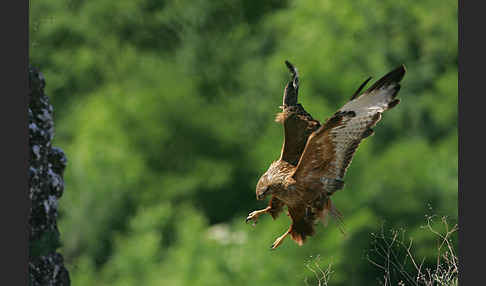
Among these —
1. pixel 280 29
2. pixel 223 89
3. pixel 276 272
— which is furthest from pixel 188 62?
pixel 276 272

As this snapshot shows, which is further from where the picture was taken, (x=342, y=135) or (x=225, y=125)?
(x=225, y=125)

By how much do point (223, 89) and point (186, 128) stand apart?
44.2 inches

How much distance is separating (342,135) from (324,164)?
0.46ft

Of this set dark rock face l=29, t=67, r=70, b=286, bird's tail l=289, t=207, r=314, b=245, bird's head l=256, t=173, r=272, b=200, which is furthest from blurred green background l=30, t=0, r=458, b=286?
bird's head l=256, t=173, r=272, b=200

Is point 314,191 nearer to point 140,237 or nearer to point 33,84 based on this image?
point 33,84

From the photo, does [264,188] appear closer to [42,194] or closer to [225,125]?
[42,194]

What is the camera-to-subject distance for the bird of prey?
332 cm

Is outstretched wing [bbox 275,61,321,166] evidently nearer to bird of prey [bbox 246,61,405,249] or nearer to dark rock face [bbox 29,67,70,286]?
bird of prey [bbox 246,61,405,249]

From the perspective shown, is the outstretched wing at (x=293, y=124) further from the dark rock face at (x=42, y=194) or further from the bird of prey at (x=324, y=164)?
the dark rock face at (x=42, y=194)

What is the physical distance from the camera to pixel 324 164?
3.41 metres

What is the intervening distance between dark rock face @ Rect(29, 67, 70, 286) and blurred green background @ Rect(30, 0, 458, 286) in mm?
6536

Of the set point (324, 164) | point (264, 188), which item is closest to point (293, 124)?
point (324, 164)

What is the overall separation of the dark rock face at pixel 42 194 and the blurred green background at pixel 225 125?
6536 mm

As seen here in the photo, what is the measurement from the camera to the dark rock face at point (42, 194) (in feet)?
12.8
